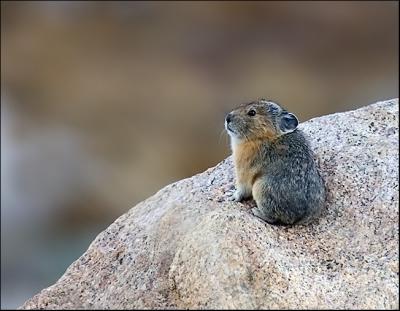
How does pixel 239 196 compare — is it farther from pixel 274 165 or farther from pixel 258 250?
pixel 258 250

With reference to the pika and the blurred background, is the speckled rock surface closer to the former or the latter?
the pika

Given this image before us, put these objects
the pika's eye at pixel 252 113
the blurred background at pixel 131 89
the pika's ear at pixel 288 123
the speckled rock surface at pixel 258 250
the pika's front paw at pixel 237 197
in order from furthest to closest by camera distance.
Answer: the blurred background at pixel 131 89, the pika's eye at pixel 252 113, the pika's ear at pixel 288 123, the pika's front paw at pixel 237 197, the speckled rock surface at pixel 258 250

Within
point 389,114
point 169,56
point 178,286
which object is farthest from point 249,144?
point 169,56

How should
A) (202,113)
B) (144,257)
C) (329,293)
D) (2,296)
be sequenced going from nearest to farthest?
1. (329,293)
2. (144,257)
3. (2,296)
4. (202,113)

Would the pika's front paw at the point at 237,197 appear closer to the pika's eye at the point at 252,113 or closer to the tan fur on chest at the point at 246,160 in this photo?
the tan fur on chest at the point at 246,160

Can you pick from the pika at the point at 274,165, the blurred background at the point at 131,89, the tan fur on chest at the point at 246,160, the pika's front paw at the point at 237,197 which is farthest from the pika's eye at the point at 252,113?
the blurred background at the point at 131,89

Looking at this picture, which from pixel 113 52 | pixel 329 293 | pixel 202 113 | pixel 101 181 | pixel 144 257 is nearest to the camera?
pixel 329 293

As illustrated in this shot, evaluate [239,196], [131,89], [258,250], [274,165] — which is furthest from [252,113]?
[131,89]

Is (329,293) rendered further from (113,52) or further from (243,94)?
(113,52)
